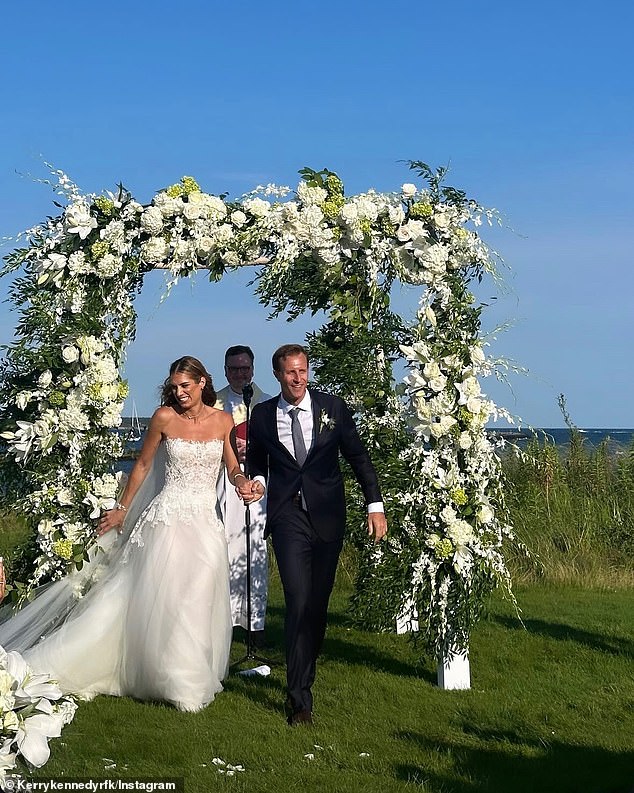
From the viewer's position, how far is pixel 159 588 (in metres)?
7.74

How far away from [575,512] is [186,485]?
779 centimetres

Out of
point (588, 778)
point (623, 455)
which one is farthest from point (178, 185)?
point (623, 455)

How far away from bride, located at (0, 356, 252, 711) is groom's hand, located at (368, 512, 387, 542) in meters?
1.08

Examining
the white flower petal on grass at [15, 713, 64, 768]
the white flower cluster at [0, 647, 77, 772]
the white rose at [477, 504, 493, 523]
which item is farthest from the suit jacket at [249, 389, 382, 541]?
→ the white flower petal on grass at [15, 713, 64, 768]

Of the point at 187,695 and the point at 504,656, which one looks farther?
the point at 504,656

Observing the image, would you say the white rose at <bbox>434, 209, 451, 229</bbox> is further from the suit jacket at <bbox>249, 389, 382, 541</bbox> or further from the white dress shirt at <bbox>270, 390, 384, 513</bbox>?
the white dress shirt at <bbox>270, 390, 384, 513</bbox>

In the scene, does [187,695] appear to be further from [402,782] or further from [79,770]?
[402,782]

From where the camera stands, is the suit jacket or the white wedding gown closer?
the suit jacket

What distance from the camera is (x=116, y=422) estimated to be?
27.2 feet

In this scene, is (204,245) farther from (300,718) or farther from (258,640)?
(258,640)

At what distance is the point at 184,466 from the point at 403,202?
253 centimetres

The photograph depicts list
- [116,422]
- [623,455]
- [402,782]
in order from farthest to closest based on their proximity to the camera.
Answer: [623,455]
[116,422]
[402,782]

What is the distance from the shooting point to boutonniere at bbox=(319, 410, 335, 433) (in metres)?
7.39

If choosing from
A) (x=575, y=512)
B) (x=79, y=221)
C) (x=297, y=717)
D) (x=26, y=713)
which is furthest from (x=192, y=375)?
(x=575, y=512)
